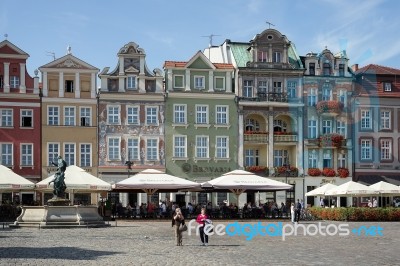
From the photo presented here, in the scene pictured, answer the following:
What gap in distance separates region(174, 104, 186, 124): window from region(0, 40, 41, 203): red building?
29.7 ft

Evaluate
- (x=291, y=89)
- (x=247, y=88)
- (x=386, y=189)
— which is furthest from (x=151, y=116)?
(x=386, y=189)

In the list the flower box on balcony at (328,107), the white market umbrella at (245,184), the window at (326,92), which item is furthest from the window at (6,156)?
the window at (326,92)

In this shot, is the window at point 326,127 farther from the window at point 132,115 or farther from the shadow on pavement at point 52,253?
the shadow on pavement at point 52,253

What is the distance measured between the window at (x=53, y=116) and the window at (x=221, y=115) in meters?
10.7

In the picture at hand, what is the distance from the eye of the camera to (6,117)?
48.0 metres

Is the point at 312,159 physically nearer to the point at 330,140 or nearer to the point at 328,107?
the point at 330,140

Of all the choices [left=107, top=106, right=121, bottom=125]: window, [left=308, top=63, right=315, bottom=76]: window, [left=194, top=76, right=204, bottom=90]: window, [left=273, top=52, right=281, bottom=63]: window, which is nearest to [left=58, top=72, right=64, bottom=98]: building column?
[left=107, top=106, right=121, bottom=125]: window

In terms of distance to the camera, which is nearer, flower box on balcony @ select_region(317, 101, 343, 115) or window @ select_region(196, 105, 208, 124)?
window @ select_region(196, 105, 208, 124)

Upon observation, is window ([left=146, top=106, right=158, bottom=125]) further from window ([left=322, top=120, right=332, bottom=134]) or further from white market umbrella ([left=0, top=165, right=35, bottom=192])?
white market umbrella ([left=0, top=165, right=35, bottom=192])

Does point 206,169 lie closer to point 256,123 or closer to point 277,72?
point 256,123

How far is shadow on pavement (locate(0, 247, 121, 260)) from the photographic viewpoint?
1727 centimetres

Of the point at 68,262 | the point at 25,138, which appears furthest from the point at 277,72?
the point at 68,262

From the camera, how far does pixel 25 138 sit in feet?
158

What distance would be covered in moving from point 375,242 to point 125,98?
28979 millimetres
